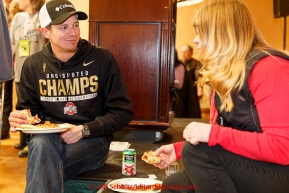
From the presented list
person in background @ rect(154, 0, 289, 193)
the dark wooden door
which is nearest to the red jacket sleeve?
person in background @ rect(154, 0, 289, 193)

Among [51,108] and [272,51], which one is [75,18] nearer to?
[51,108]

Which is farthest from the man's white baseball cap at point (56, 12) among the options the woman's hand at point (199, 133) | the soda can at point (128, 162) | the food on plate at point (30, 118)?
the woman's hand at point (199, 133)

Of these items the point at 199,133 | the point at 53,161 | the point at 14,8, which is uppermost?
the point at 14,8

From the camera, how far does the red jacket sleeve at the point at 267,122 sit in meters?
1.54

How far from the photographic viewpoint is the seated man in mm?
2549

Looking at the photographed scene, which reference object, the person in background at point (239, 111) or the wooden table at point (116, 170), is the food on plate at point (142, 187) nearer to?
the wooden table at point (116, 170)

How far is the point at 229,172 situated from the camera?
1.67 meters

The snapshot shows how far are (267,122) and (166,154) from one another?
0.67 meters

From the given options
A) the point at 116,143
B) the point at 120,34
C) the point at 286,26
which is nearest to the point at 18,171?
the point at 116,143

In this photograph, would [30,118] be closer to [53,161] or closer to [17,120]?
[17,120]

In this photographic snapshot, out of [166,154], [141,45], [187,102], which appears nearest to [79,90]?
[166,154]

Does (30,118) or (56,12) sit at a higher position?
(56,12)

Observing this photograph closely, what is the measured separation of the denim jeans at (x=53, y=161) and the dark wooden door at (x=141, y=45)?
1.15 m

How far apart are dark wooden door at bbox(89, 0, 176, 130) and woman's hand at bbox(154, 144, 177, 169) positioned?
1494 mm
